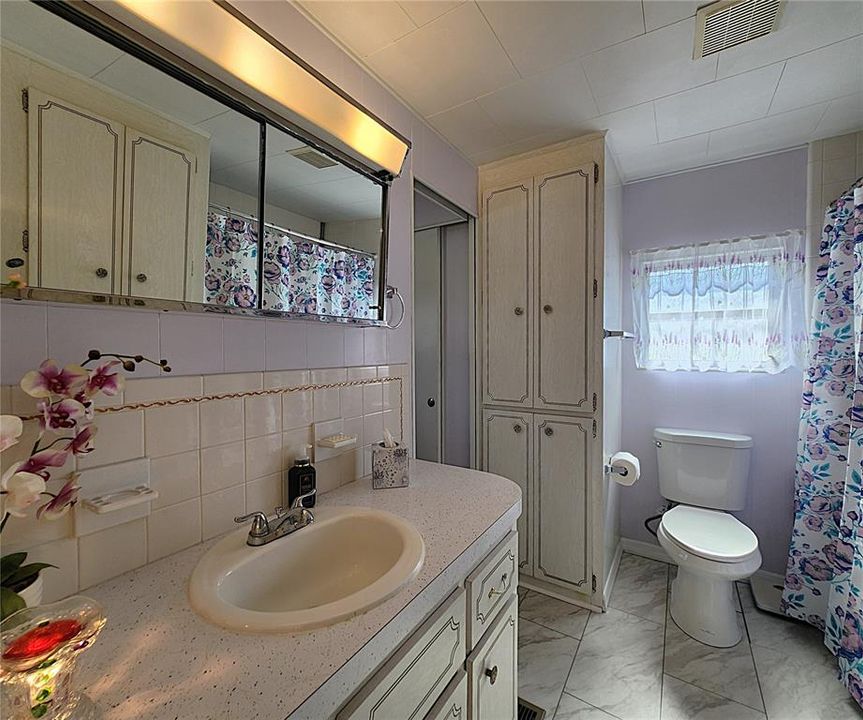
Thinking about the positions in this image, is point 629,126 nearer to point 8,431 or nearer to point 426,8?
point 426,8

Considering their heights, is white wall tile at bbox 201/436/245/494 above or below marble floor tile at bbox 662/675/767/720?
above

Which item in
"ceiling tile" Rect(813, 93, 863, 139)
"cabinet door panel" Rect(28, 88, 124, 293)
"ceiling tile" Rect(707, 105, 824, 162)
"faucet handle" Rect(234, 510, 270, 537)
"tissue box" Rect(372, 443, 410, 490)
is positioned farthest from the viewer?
"ceiling tile" Rect(707, 105, 824, 162)

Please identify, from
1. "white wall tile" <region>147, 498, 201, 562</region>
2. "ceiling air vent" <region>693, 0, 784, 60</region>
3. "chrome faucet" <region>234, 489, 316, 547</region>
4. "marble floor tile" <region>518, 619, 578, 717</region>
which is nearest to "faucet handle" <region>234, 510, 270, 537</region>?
"chrome faucet" <region>234, 489, 316, 547</region>

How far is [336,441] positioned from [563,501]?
131 cm

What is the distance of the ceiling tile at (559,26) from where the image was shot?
1.12 meters

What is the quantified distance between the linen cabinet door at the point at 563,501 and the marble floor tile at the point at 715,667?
15.3 inches

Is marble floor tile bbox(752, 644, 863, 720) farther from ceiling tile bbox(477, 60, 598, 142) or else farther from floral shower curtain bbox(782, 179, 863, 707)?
ceiling tile bbox(477, 60, 598, 142)

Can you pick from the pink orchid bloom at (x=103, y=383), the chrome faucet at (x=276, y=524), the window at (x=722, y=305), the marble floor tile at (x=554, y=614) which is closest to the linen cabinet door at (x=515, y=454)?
the marble floor tile at (x=554, y=614)

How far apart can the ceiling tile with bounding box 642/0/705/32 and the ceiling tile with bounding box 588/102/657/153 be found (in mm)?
452

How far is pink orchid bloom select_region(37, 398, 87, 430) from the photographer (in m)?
0.58

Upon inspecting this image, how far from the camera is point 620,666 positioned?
5.13 ft

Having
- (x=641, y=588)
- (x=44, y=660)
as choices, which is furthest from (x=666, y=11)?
(x=641, y=588)

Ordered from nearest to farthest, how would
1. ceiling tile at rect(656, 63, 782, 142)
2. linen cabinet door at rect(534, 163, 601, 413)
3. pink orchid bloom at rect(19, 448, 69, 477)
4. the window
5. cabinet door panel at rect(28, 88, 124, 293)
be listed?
pink orchid bloom at rect(19, 448, 69, 477), cabinet door panel at rect(28, 88, 124, 293), ceiling tile at rect(656, 63, 782, 142), linen cabinet door at rect(534, 163, 601, 413), the window

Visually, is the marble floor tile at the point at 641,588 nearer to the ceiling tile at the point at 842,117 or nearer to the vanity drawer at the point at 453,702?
the vanity drawer at the point at 453,702
